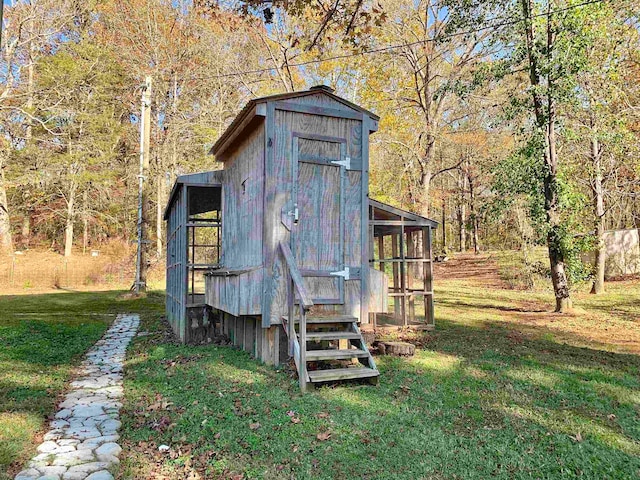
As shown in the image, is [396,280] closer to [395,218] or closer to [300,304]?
[395,218]

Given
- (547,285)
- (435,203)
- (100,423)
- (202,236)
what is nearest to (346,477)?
(100,423)

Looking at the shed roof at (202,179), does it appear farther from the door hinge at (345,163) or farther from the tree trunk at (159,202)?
the tree trunk at (159,202)

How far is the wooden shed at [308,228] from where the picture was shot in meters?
6.04

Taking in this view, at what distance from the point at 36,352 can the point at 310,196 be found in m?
5.00

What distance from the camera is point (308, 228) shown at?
20.5ft

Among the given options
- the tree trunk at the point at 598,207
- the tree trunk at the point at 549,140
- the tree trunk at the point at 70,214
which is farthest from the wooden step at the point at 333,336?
the tree trunk at the point at 70,214

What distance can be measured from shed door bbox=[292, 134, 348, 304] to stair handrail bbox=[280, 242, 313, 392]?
36 cm

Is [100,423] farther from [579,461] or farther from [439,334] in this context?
[439,334]

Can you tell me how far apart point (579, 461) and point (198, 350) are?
580cm

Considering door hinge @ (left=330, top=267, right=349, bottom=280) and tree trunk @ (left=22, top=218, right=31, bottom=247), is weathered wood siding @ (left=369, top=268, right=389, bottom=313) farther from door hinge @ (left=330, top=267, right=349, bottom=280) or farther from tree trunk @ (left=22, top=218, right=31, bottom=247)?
tree trunk @ (left=22, top=218, right=31, bottom=247)

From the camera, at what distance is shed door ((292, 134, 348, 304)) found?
20.3 feet

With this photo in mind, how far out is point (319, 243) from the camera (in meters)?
6.30

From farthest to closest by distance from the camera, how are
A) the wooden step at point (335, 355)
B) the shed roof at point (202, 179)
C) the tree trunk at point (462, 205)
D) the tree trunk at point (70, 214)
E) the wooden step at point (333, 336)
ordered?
1. the tree trunk at point (462, 205)
2. the tree trunk at point (70, 214)
3. the shed roof at point (202, 179)
4. the wooden step at point (333, 336)
5. the wooden step at point (335, 355)

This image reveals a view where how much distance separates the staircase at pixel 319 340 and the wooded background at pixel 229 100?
23.9ft
